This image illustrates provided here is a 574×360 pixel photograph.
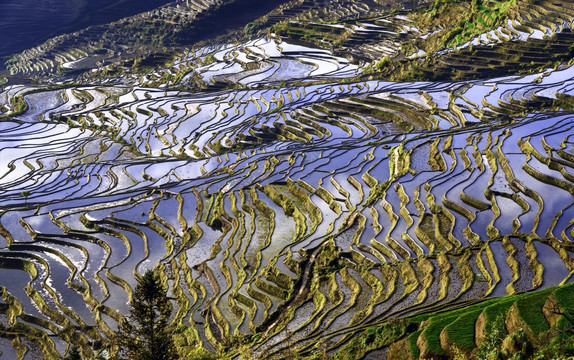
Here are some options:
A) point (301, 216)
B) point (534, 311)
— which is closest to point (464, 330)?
point (534, 311)

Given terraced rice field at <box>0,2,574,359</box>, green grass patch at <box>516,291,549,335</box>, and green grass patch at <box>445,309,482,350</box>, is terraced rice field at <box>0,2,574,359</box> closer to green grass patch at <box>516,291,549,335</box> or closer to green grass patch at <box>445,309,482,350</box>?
green grass patch at <box>445,309,482,350</box>

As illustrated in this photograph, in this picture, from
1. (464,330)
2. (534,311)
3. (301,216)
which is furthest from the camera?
(301,216)

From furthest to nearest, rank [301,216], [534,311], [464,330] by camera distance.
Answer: [301,216] < [464,330] < [534,311]

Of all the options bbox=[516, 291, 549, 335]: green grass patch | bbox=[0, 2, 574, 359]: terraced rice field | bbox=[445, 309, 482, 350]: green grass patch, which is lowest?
bbox=[0, 2, 574, 359]: terraced rice field

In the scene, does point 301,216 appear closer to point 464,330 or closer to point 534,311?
point 464,330

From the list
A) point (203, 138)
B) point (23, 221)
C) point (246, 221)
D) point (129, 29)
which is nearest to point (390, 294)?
point (246, 221)

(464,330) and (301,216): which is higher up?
(464,330)

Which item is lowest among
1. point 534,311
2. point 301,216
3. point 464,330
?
point 301,216

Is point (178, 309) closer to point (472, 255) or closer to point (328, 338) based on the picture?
point (328, 338)

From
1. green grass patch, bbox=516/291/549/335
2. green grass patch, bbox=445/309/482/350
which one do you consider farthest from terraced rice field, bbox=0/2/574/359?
green grass patch, bbox=516/291/549/335
